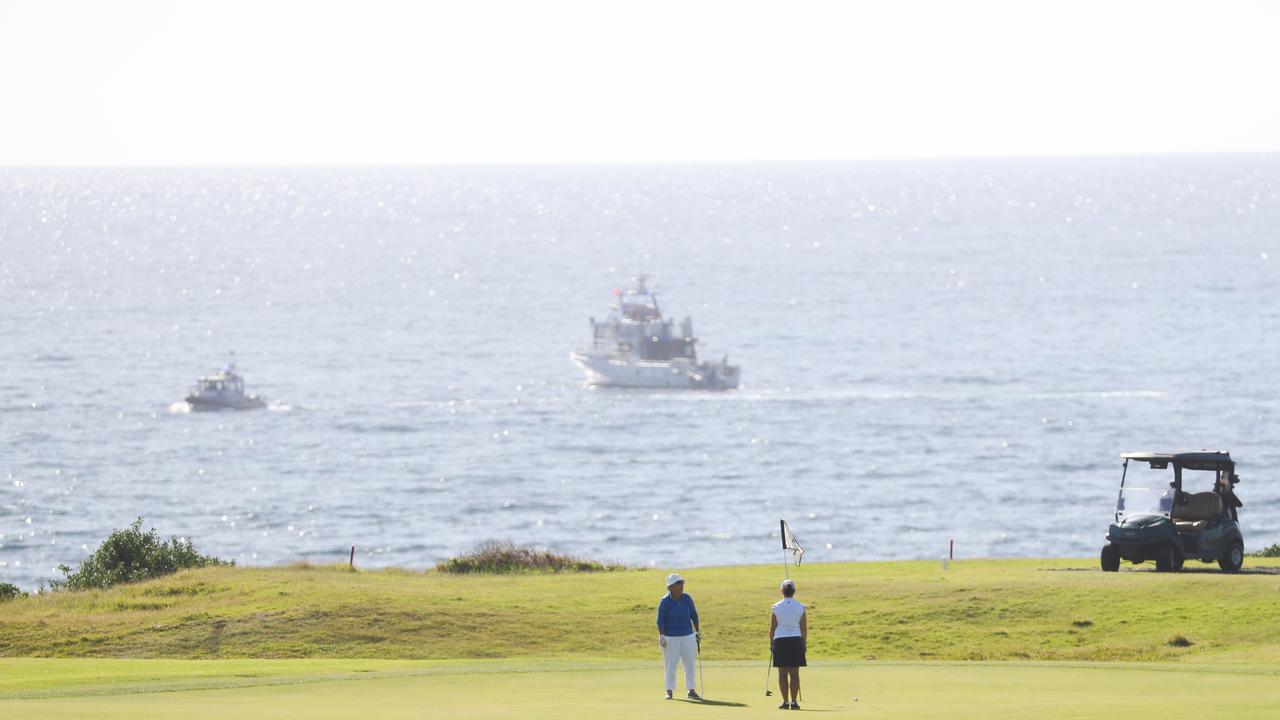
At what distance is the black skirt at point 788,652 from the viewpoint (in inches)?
834

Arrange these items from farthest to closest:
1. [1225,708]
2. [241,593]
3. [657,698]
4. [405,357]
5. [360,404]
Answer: [405,357], [360,404], [241,593], [657,698], [1225,708]

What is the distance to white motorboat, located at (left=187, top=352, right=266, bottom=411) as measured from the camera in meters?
113

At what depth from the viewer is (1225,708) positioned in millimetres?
20047

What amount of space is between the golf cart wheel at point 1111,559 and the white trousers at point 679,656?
15.5 metres

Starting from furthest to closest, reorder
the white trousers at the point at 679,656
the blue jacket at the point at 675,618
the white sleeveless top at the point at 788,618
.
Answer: the blue jacket at the point at 675,618, the white trousers at the point at 679,656, the white sleeveless top at the point at 788,618

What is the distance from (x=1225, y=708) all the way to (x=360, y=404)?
323 feet

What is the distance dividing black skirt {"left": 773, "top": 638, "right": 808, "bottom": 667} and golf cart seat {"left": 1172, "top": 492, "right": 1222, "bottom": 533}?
52.0 feet

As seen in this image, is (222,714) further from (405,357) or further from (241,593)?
(405,357)

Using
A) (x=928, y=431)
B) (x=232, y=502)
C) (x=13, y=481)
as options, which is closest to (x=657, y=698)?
(x=232, y=502)

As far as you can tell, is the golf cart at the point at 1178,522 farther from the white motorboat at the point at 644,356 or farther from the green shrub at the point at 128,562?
the white motorboat at the point at 644,356

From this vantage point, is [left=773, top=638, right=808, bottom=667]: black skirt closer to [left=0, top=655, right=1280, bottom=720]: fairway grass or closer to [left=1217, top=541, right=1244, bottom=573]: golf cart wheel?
[left=0, top=655, right=1280, bottom=720]: fairway grass

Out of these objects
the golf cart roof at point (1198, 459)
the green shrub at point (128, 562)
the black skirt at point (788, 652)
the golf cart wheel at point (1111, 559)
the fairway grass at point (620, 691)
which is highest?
the golf cart roof at point (1198, 459)

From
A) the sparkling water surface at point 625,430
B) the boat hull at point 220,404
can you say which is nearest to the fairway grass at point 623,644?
the sparkling water surface at point 625,430

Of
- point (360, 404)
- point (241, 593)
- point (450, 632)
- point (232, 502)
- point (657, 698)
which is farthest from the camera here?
point (360, 404)
